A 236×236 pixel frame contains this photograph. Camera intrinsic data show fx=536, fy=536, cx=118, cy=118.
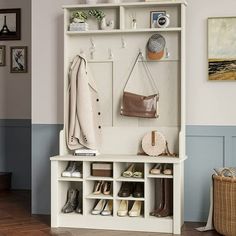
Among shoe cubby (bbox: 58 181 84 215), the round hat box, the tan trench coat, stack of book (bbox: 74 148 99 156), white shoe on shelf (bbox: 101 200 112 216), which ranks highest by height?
the tan trench coat

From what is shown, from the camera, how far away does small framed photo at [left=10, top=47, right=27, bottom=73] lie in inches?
253

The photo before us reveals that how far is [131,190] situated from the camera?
14.9 feet

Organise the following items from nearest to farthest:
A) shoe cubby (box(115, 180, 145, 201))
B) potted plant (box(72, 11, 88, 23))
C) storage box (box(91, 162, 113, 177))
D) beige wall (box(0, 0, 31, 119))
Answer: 1. shoe cubby (box(115, 180, 145, 201))
2. storage box (box(91, 162, 113, 177))
3. potted plant (box(72, 11, 88, 23))
4. beige wall (box(0, 0, 31, 119))

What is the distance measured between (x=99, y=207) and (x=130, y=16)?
5.56 feet

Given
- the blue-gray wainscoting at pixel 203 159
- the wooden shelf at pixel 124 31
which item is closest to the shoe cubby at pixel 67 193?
the blue-gray wainscoting at pixel 203 159

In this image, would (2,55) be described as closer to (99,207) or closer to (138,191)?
(99,207)

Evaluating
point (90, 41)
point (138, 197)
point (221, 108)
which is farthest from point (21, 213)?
point (221, 108)

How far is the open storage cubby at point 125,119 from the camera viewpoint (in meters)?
4.39

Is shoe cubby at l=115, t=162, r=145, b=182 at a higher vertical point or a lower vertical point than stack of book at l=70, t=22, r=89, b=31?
lower

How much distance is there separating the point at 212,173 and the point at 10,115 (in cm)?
287

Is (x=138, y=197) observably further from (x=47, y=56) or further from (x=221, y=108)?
(x=47, y=56)

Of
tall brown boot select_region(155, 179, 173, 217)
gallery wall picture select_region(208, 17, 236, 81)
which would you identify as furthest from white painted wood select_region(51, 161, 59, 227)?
gallery wall picture select_region(208, 17, 236, 81)

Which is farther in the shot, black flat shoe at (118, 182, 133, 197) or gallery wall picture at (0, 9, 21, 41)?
gallery wall picture at (0, 9, 21, 41)

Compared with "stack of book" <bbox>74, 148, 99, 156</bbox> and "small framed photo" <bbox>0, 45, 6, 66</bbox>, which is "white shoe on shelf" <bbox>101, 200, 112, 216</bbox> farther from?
"small framed photo" <bbox>0, 45, 6, 66</bbox>
